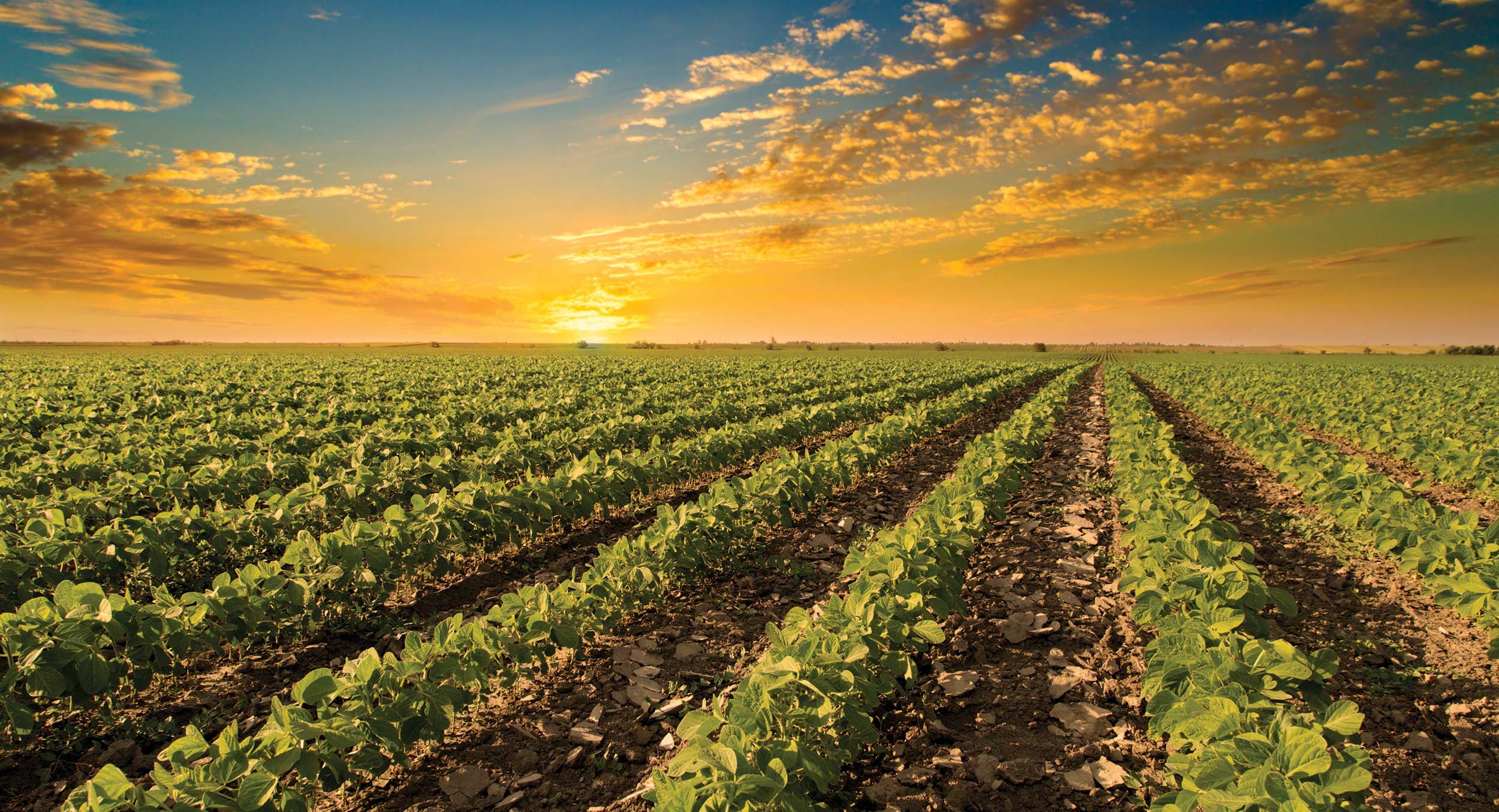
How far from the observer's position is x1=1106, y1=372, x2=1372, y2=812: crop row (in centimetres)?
297

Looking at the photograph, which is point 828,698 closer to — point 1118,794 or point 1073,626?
point 1118,794

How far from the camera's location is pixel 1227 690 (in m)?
3.68

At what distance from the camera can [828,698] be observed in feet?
12.2

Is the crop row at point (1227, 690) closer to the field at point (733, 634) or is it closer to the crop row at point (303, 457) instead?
the field at point (733, 634)

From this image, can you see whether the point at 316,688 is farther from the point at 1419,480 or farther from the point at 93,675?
the point at 1419,480

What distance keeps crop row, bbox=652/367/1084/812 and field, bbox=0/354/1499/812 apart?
29 millimetres

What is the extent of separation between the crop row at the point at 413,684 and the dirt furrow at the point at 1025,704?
2.77 meters

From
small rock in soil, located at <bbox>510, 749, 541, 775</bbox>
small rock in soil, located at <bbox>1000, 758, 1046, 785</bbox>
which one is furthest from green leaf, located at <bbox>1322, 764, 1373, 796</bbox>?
small rock in soil, located at <bbox>510, 749, 541, 775</bbox>

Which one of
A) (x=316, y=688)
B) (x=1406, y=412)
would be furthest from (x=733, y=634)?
(x=1406, y=412)

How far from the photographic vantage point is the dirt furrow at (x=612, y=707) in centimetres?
443

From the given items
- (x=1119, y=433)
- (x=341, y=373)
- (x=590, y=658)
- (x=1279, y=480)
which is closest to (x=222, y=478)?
(x=590, y=658)

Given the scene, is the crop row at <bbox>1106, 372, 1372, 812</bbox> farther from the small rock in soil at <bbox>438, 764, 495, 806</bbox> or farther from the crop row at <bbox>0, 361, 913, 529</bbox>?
the crop row at <bbox>0, 361, 913, 529</bbox>

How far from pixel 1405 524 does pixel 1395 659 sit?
8.15ft

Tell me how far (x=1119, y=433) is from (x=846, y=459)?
25.1ft
